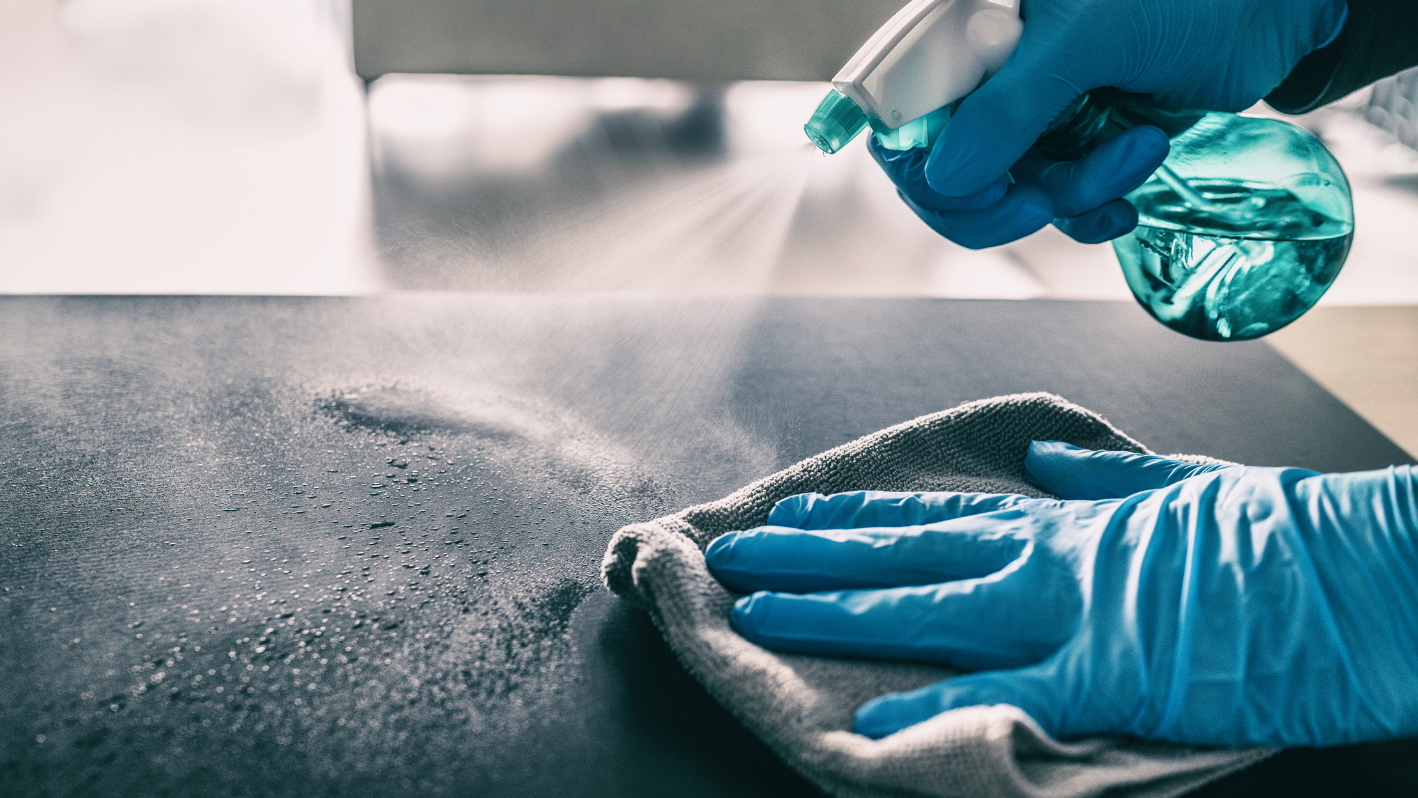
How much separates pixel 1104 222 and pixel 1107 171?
8cm

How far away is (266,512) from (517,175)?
5.09ft

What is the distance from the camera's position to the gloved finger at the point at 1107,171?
727 mm

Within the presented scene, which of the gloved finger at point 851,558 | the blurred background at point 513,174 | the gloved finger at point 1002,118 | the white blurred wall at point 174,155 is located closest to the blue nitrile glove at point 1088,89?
the gloved finger at point 1002,118

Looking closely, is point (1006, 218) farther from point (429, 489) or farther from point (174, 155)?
point (174, 155)

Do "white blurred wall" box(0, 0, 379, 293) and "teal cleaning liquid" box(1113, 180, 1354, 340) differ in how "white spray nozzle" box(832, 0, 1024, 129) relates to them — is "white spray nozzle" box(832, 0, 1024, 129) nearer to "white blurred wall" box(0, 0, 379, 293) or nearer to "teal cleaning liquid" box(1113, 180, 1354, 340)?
"teal cleaning liquid" box(1113, 180, 1354, 340)

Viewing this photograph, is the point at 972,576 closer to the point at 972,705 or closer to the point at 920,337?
the point at 972,705

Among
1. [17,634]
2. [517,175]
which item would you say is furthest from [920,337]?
[517,175]

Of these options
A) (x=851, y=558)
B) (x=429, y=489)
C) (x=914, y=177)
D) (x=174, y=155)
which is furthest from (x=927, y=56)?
(x=174, y=155)

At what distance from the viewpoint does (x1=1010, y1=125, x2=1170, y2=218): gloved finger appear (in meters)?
0.73

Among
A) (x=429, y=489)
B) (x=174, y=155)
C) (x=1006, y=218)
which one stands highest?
(x=1006, y=218)

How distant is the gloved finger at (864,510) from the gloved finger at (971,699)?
0.15 m

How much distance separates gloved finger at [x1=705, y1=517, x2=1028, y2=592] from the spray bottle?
0.32 m

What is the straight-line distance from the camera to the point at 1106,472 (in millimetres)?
747

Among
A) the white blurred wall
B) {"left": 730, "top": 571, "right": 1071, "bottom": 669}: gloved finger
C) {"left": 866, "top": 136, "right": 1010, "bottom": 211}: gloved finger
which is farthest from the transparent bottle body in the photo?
the white blurred wall
